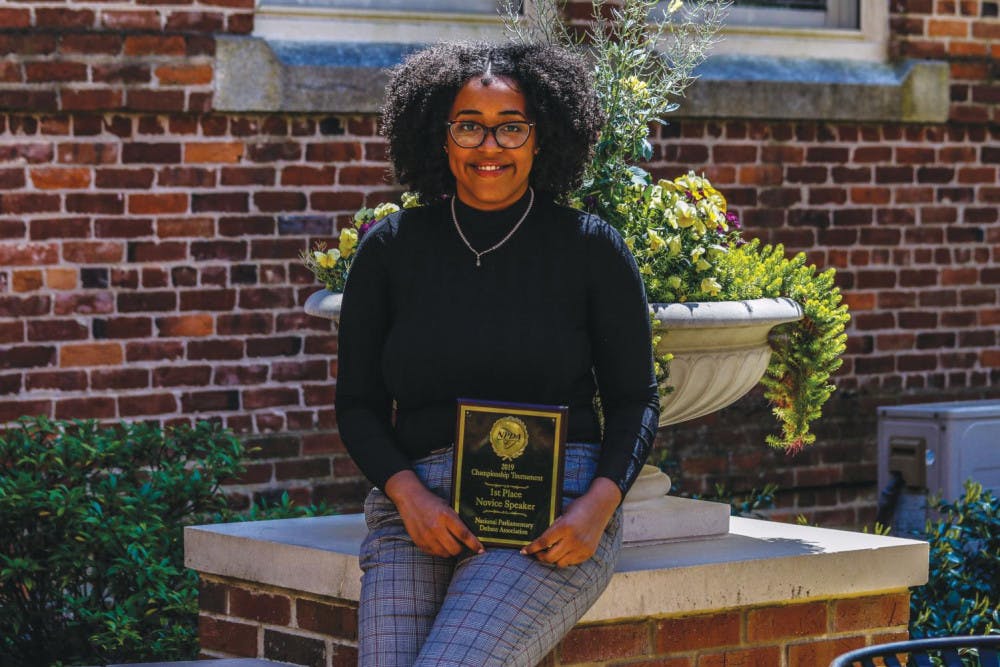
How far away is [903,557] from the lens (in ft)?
11.5

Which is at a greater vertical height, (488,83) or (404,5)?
(404,5)

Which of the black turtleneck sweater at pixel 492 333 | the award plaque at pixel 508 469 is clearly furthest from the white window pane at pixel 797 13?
the award plaque at pixel 508 469

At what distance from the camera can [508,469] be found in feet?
8.78

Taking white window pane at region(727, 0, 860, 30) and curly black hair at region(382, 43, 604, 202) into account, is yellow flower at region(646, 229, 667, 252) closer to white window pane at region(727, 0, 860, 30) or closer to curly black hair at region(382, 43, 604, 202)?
curly black hair at region(382, 43, 604, 202)

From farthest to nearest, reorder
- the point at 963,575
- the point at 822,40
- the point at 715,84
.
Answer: the point at 822,40, the point at 715,84, the point at 963,575

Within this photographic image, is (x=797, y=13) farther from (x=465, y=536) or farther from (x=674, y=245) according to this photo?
(x=465, y=536)

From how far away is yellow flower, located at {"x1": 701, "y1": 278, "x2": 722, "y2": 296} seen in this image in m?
3.53

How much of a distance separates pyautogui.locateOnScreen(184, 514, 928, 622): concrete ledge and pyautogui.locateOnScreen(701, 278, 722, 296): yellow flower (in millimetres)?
566

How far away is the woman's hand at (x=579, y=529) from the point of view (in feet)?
8.73

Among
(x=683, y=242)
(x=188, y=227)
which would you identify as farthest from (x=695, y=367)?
(x=188, y=227)

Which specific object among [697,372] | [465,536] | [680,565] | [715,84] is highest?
[715,84]

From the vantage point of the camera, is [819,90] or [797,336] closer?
[797,336]

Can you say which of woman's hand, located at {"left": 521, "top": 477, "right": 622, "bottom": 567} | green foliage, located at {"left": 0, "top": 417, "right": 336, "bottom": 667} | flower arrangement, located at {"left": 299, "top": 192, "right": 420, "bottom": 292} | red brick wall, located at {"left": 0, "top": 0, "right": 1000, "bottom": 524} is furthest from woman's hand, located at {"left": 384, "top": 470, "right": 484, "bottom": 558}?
red brick wall, located at {"left": 0, "top": 0, "right": 1000, "bottom": 524}

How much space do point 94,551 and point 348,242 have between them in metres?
1.15
